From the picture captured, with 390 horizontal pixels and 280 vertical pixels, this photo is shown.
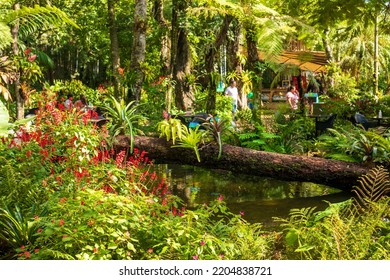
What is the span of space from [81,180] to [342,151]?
5.09m

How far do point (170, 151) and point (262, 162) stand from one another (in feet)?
4.80

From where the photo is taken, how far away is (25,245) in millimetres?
4738

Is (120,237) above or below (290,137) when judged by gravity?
above

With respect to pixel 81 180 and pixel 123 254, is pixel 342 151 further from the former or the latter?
pixel 123 254

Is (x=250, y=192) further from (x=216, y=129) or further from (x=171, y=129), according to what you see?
(x=171, y=129)

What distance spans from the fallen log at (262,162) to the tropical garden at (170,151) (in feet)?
0.36

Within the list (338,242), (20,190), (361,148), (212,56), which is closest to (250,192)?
(361,148)

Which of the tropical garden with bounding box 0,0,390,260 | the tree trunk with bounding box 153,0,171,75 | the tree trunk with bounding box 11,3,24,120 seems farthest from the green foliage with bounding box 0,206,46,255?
the tree trunk with bounding box 153,0,171,75

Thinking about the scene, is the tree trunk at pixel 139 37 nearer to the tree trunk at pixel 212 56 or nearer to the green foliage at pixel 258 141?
the tree trunk at pixel 212 56

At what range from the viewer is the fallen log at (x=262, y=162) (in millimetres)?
8367

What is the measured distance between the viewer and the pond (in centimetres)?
772

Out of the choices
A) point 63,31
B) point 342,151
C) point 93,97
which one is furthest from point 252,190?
point 63,31

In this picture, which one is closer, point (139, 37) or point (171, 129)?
point (171, 129)

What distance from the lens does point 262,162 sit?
28.7 ft
